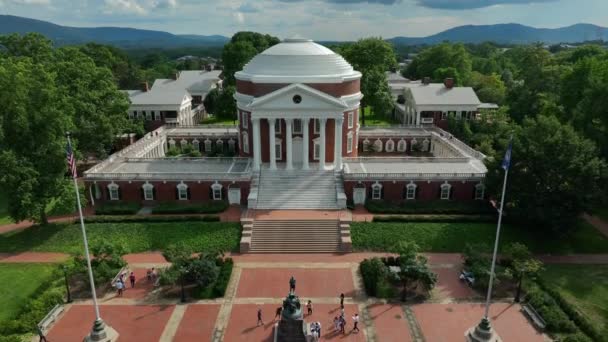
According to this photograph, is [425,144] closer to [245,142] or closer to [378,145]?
[378,145]

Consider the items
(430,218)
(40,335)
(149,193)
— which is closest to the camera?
(40,335)

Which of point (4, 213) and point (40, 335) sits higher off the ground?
point (40, 335)

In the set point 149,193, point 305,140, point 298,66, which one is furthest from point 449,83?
point 149,193

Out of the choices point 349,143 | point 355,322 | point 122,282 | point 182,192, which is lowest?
point 122,282

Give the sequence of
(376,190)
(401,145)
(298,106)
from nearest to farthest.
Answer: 1. (376,190)
2. (298,106)
3. (401,145)

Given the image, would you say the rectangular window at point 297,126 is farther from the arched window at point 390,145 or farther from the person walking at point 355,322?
the person walking at point 355,322

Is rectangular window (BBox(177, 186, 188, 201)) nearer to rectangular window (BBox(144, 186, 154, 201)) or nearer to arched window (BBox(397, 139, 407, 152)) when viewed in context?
rectangular window (BBox(144, 186, 154, 201))

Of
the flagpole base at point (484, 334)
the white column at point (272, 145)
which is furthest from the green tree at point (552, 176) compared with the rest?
the white column at point (272, 145)
